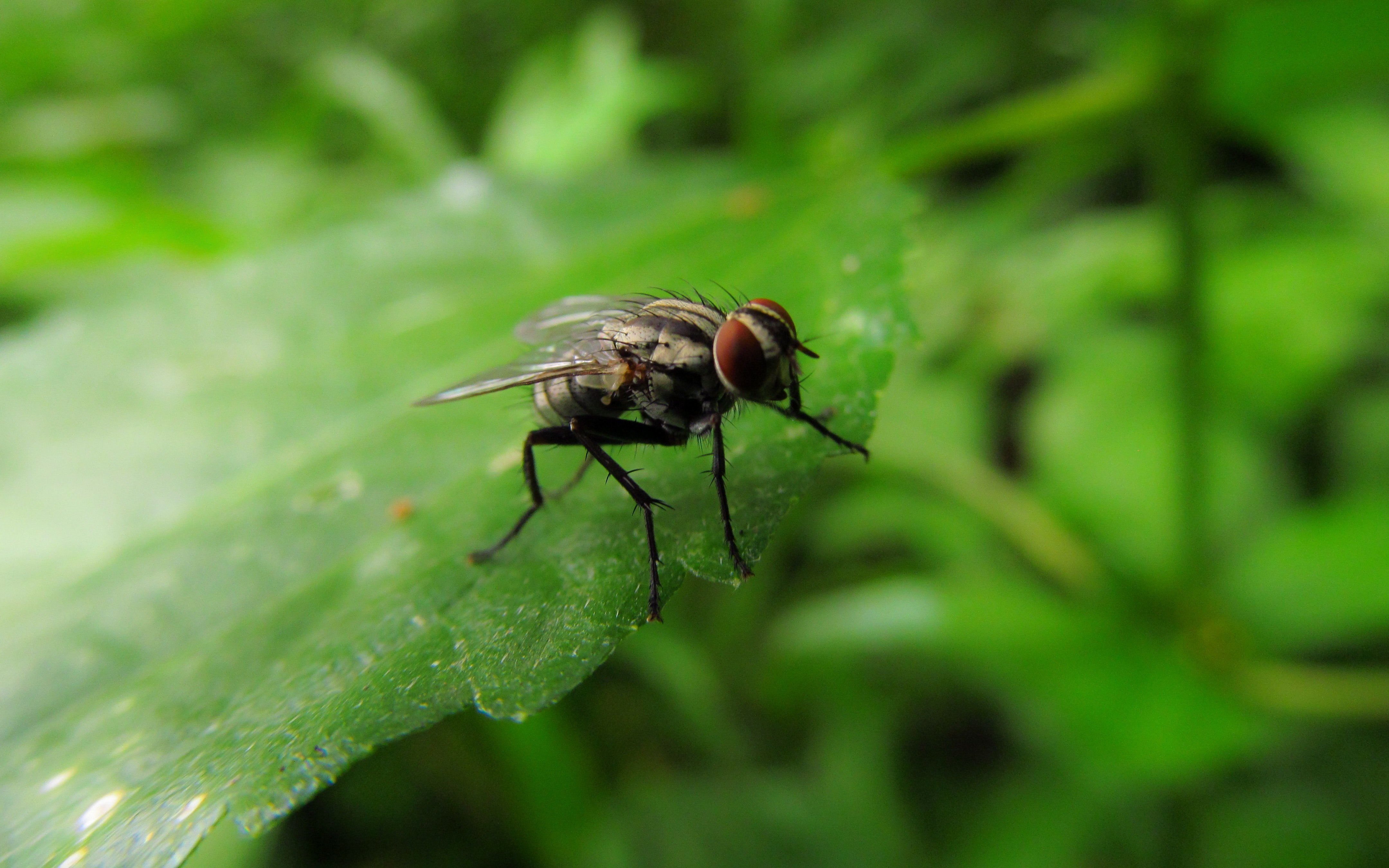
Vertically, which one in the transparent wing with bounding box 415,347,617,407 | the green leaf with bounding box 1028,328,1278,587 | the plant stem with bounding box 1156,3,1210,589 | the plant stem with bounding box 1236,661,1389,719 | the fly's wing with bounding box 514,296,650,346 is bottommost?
the plant stem with bounding box 1236,661,1389,719

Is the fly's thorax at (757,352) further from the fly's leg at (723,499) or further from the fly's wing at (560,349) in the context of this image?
the fly's wing at (560,349)

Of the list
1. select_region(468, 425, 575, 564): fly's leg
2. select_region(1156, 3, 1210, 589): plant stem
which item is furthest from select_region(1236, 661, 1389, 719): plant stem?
select_region(468, 425, 575, 564): fly's leg

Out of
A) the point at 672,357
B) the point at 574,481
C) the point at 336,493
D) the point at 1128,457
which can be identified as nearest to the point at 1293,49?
the point at 1128,457

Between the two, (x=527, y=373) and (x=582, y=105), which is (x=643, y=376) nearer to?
(x=527, y=373)

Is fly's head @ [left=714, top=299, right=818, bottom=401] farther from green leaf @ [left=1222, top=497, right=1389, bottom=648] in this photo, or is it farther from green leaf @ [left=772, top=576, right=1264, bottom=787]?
green leaf @ [left=1222, top=497, right=1389, bottom=648]

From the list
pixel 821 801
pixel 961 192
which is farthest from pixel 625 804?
pixel 961 192

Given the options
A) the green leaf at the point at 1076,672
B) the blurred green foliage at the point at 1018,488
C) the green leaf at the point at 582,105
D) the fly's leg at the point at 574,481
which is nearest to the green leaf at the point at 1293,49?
the blurred green foliage at the point at 1018,488
